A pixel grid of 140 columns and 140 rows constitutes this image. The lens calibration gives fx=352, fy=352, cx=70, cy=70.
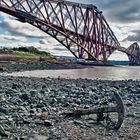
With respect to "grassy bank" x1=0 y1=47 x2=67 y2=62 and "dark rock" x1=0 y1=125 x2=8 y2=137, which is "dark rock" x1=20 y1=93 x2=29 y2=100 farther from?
"grassy bank" x1=0 y1=47 x2=67 y2=62

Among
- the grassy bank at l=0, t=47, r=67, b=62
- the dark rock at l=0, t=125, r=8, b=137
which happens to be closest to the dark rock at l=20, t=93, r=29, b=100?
the dark rock at l=0, t=125, r=8, b=137

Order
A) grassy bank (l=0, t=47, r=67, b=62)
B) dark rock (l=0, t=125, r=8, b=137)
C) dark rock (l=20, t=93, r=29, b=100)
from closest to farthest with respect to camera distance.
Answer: dark rock (l=0, t=125, r=8, b=137) → dark rock (l=20, t=93, r=29, b=100) → grassy bank (l=0, t=47, r=67, b=62)

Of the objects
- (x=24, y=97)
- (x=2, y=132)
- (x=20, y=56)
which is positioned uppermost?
(x=20, y=56)

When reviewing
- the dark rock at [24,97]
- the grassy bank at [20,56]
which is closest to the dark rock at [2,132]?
the dark rock at [24,97]

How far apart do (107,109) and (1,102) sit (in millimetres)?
3656

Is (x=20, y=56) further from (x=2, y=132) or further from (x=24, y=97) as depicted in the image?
(x=2, y=132)

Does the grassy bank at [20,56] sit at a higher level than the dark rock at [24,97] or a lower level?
higher

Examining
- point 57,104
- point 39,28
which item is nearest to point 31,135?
point 57,104

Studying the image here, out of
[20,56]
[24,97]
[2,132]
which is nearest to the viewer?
[2,132]

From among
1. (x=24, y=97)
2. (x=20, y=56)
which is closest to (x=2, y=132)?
(x=24, y=97)

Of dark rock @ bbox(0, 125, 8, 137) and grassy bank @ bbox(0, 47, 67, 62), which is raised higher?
grassy bank @ bbox(0, 47, 67, 62)

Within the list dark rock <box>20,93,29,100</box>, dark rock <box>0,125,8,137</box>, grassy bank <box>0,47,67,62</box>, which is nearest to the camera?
dark rock <box>0,125,8,137</box>

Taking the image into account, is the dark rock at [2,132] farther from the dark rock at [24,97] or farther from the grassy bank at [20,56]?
the grassy bank at [20,56]

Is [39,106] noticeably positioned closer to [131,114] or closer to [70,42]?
[131,114]
